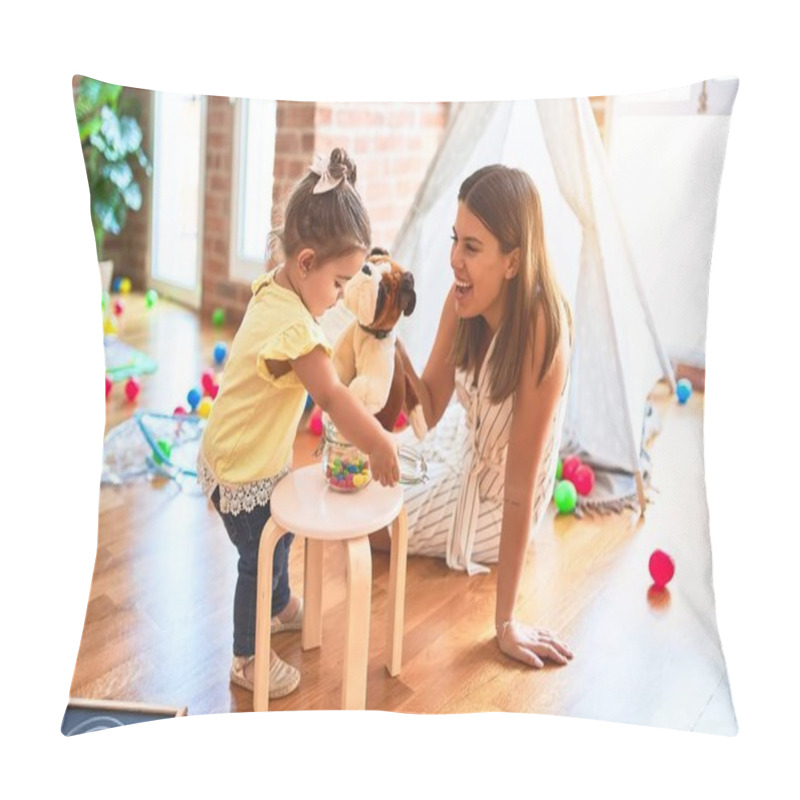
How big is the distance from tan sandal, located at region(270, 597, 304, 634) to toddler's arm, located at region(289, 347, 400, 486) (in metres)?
0.21

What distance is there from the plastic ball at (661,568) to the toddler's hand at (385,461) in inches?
14.4

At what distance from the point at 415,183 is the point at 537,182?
0.65ft

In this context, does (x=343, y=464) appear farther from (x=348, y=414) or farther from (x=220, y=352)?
(x=220, y=352)

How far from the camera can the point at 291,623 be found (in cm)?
163

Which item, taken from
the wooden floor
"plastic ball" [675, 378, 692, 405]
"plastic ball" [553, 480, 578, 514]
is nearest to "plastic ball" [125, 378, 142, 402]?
the wooden floor

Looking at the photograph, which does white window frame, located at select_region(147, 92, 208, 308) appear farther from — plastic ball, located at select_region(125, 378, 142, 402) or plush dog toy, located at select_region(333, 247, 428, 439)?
plush dog toy, located at select_region(333, 247, 428, 439)

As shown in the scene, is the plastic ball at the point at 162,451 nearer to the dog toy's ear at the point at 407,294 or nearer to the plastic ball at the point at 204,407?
the plastic ball at the point at 204,407

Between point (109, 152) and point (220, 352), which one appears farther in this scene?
point (109, 152)

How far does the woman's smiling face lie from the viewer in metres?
1.58

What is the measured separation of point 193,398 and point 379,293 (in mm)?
298

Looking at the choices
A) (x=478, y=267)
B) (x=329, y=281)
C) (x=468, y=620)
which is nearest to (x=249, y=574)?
(x=468, y=620)

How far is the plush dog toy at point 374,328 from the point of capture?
1577mm

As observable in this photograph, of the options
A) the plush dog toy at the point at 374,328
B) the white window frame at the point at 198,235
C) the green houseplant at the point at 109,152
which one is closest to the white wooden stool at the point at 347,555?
the plush dog toy at the point at 374,328

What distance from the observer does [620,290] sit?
5.32 feet
